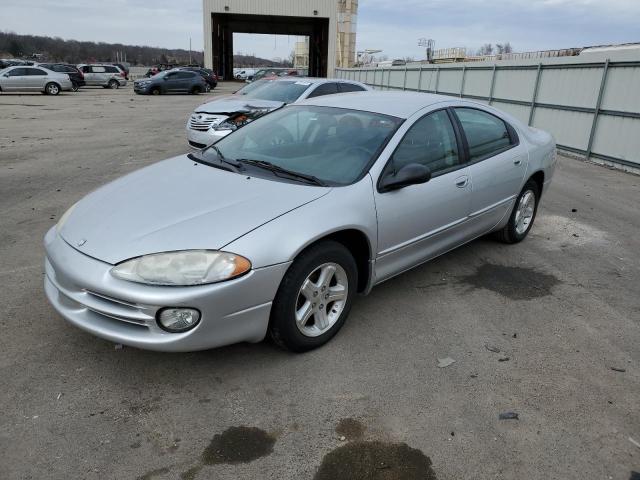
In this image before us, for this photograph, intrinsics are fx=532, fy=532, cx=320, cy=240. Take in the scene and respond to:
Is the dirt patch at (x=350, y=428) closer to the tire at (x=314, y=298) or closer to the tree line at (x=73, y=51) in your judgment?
the tire at (x=314, y=298)

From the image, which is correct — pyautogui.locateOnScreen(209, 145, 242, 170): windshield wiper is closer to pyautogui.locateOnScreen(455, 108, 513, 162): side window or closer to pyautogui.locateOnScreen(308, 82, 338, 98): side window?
pyautogui.locateOnScreen(455, 108, 513, 162): side window

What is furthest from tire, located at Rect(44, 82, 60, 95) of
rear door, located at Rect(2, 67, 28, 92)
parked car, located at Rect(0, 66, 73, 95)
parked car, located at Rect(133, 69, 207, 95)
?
parked car, located at Rect(133, 69, 207, 95)

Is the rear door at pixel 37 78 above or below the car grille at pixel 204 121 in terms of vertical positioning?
below

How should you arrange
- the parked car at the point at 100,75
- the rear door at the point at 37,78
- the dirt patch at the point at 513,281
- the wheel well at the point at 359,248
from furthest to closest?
the parked car at the point at 100,75 → the rear door at the point at 37,78 → the dirt patch at the point at 513,281 → the wheel well at the point at 359,248

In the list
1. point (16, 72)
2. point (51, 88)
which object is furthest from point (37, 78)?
point (16, 72)

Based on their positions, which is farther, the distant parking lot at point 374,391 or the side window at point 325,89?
the side window at point 325,89

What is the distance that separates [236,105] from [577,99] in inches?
295

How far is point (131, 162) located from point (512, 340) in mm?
7700

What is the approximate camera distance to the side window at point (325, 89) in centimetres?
1005

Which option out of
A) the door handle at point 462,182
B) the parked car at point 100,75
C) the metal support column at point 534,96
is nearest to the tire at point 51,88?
the parked car at point 100,75

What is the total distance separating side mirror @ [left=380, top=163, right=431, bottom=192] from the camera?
3555mm

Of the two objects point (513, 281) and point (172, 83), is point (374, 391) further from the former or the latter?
point (172, 83)

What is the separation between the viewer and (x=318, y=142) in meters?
3.97

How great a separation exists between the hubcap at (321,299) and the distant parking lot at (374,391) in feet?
0.60
